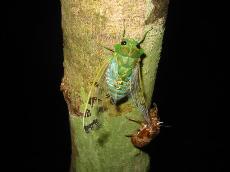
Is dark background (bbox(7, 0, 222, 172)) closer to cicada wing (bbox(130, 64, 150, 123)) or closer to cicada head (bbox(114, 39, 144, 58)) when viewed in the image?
cicada wing (bbox(130, 64, 150, 123))

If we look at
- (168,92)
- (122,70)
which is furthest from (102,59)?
(168,92)

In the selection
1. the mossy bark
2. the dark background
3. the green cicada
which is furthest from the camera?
the dark background

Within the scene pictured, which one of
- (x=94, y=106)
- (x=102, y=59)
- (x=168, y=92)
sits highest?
(x=102, y=59)

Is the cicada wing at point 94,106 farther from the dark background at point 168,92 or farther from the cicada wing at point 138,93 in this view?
the dark background at point 168,92

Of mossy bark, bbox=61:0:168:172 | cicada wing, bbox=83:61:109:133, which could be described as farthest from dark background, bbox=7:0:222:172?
cicada wing, bbox=83:61:109:133

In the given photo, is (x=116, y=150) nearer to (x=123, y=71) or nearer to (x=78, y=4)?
(x=123, y=71)

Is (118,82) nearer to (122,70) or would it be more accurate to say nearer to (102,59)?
(122,70)
